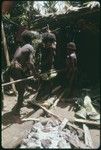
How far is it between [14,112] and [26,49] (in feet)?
6.11

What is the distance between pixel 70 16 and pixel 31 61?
13.4 feet

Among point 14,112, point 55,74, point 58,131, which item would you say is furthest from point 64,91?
point 58,131

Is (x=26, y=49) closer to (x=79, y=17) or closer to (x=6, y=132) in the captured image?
(x=6, y=132)

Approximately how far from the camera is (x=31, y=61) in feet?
26.1

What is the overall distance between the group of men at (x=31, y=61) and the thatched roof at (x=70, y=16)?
100 centimetres

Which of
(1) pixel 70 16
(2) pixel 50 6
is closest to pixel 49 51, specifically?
(1) pixel 70 16

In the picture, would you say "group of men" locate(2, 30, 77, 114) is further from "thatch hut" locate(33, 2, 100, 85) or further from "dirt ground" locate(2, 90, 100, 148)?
"thatch hut" locate(33, 2, 100, 85)

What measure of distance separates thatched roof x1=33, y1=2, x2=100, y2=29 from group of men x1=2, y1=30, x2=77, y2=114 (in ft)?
3.30

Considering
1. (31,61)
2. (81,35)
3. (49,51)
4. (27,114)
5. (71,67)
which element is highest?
(81,35)

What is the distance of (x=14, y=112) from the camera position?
8227mm

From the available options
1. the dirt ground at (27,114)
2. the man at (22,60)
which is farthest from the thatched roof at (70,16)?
the dirt ground at (27,114)

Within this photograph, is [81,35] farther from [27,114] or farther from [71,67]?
[27,114]

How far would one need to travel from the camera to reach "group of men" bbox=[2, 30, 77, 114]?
25.8ft

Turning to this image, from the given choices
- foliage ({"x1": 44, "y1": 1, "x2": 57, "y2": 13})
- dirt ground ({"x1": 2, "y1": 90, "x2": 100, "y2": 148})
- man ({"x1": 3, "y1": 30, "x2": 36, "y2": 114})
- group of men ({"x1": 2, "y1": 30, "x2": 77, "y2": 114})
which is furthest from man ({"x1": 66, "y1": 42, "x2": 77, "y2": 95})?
foliage ({"x1": 44, "y1": 1, "x2": 57, "y2": 13})
